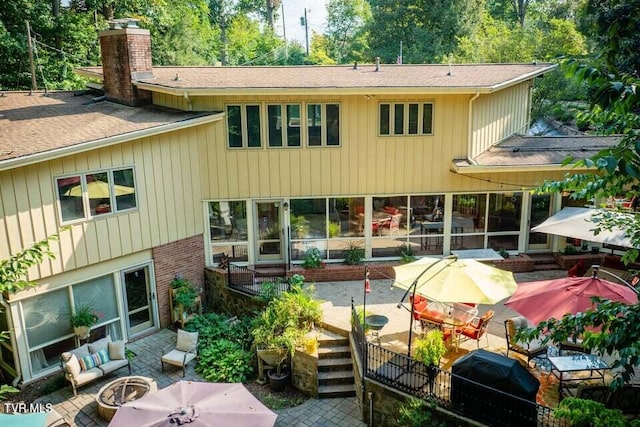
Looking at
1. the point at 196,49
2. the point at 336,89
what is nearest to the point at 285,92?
the point at 336,89

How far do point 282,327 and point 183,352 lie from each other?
2.59 meters

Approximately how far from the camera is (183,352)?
42.2ft

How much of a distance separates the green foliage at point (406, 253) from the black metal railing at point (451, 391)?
492 centimetres

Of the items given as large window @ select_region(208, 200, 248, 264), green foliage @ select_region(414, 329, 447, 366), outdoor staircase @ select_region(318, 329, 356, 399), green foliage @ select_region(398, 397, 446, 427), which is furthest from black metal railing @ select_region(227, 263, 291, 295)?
Result: green foliage @ select_region(398, 397, 446, 427)

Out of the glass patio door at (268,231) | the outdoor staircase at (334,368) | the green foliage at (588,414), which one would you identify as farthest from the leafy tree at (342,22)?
the green foliage at (588,414)

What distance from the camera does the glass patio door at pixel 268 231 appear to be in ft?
53.0

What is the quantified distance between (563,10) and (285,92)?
28789 mm

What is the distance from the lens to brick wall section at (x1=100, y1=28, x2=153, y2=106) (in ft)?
51.3

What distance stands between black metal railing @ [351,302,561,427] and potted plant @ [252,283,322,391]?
5.18ft

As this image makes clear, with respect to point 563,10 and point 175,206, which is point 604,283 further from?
point 563,10

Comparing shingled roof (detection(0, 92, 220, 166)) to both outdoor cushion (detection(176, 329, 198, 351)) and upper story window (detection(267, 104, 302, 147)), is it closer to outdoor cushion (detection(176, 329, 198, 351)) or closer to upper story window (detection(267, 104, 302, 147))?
upper story window (detection(267, 104, 302, 147))

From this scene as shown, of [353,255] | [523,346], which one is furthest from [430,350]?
[353,255]

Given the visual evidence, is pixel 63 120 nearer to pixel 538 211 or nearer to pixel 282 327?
pixel 282 327

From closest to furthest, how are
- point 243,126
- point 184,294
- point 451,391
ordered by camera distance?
point 451,391 < point 184,294 < point 243,126
